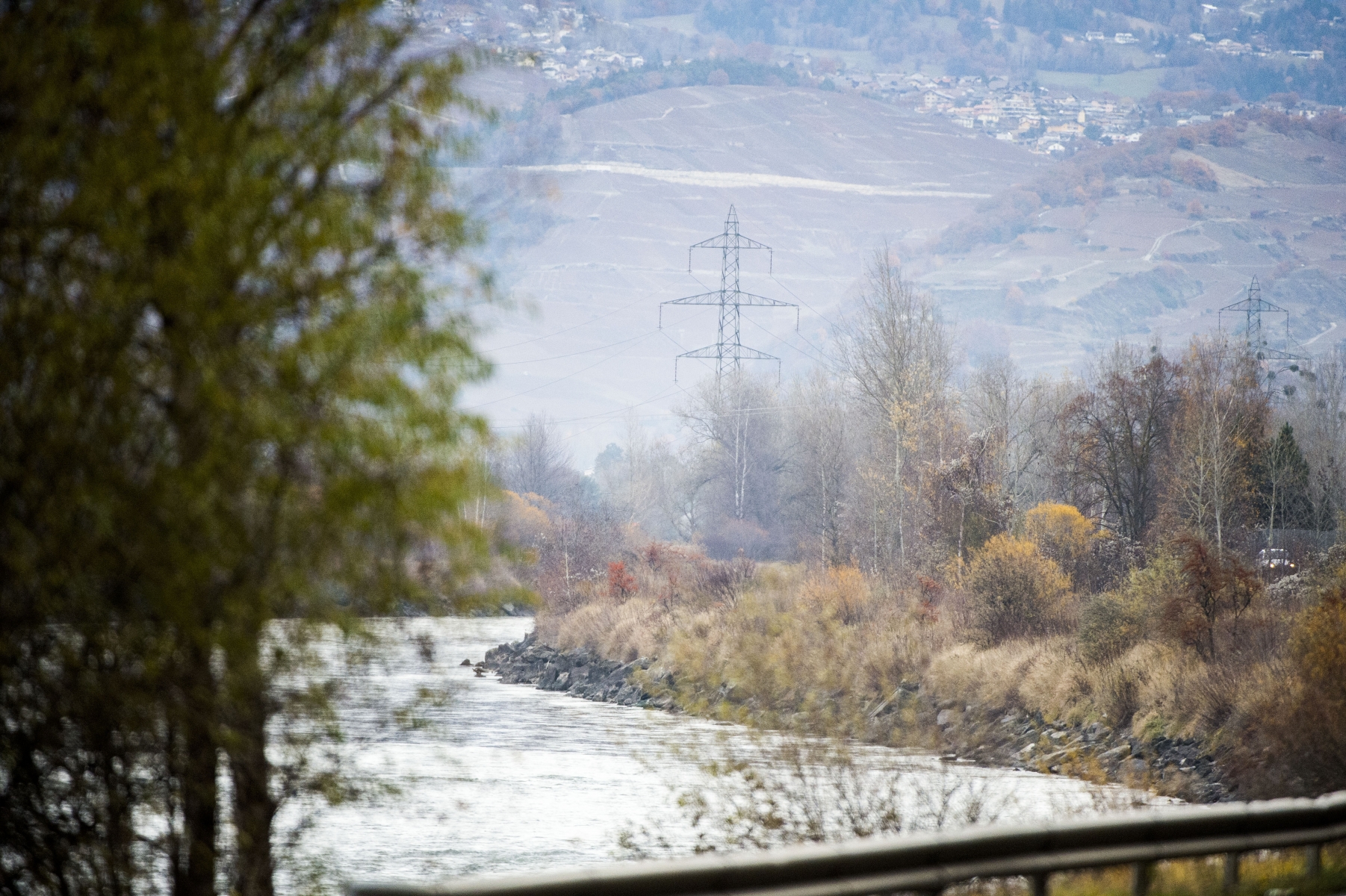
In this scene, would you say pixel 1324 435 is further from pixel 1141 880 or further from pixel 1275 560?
pixel 1141 880

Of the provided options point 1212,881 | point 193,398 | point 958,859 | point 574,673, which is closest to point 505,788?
point 1212,881

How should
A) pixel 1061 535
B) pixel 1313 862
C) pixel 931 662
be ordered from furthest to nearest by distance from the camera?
pixel 1061 535 < pixel 931 662 < pixel 1313 862

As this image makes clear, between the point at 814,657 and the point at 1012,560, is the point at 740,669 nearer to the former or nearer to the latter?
the point at 814,657

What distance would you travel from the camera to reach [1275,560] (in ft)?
166

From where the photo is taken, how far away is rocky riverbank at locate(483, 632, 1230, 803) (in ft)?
73.8

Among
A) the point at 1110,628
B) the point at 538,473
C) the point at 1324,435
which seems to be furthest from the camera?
the point at 538,473

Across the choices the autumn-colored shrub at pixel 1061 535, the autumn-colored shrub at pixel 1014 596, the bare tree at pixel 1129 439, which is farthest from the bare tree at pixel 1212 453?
the autumn-colored shrub at pixel 1014 596

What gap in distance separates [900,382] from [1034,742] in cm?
2768

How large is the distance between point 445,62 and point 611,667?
37280mm

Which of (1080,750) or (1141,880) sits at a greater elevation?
(1141,880)

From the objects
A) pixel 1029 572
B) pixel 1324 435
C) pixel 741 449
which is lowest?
pixel 741 449

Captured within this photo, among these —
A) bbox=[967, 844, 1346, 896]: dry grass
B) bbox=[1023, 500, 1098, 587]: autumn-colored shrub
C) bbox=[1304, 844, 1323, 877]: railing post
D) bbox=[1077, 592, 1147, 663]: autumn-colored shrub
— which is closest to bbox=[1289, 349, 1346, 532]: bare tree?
bbox=[1023, 500, 1098, 587]: autumn-colored shrub

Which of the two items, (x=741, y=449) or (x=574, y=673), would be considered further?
(x=741, y=449)

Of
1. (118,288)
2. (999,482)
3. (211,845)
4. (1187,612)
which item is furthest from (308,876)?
(999,482)
